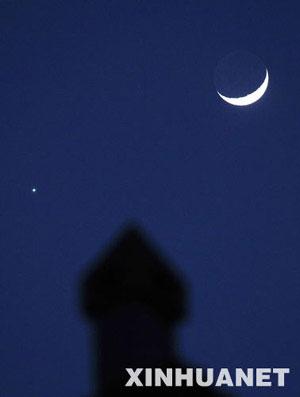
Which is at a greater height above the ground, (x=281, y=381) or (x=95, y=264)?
(x=95, y=264)

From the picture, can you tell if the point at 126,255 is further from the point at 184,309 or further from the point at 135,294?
the point at 184,309

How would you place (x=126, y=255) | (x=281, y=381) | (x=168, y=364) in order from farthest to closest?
(x=126, y=255) → (x=168, y=364) → (x=281, y=381)

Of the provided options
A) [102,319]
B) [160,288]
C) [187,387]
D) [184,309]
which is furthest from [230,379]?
[102,319]

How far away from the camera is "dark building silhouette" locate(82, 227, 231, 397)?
772cm

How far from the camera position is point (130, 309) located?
25.9ft

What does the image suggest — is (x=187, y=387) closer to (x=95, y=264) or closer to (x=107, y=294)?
(x=107, y=294)

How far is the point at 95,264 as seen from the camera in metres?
7.79

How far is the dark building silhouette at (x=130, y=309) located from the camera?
25.3 ft

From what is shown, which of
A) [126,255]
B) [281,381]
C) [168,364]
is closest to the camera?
[281,381]

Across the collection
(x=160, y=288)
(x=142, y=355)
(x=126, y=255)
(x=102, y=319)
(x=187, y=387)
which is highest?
(x=126, y=255)

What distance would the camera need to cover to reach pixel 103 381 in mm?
7555

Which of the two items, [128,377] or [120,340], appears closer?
[128,377]

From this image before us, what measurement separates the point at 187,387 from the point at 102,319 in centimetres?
183

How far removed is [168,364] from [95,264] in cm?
210
